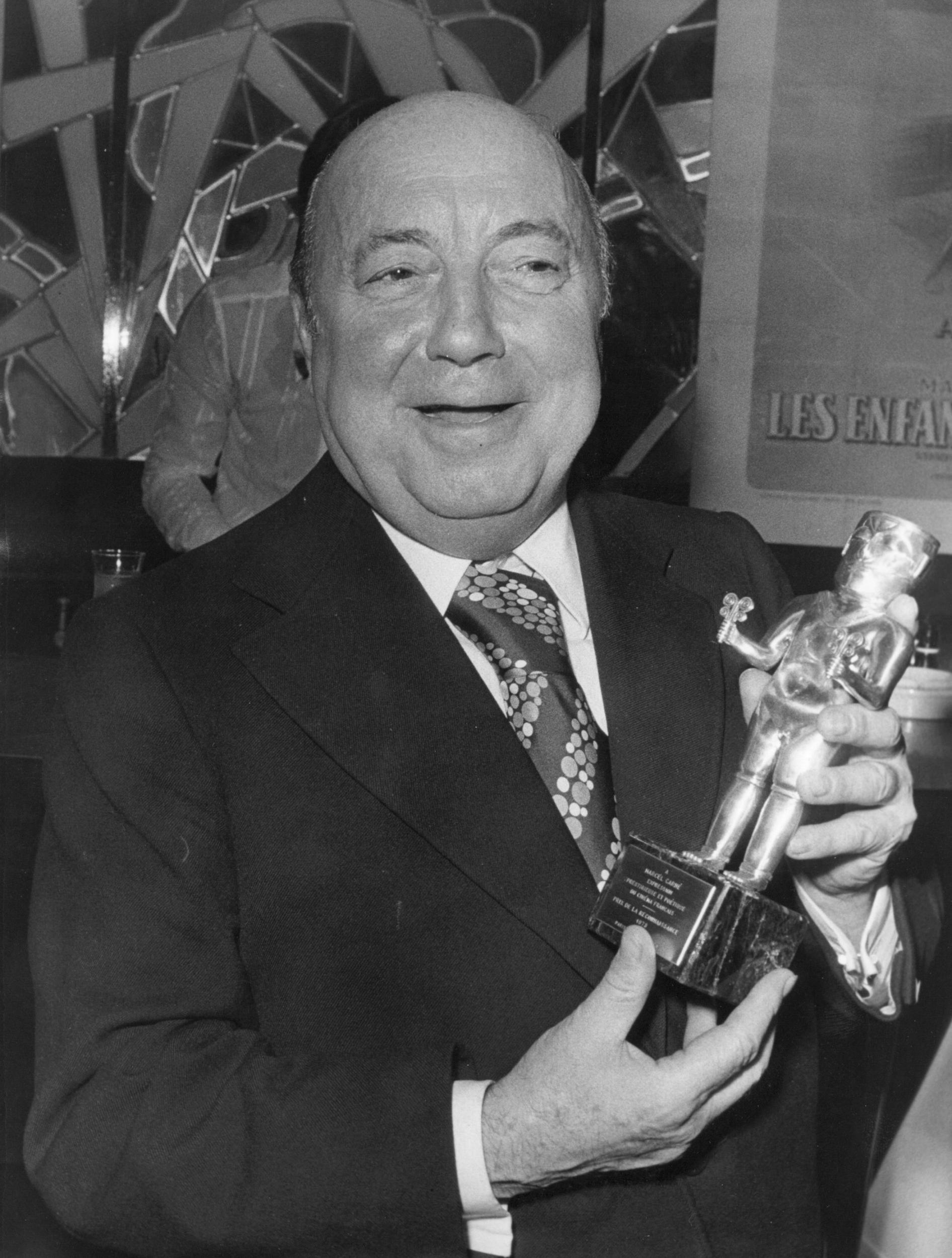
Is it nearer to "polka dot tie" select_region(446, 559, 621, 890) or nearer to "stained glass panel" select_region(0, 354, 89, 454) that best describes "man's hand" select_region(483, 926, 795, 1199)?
"polka dot tie" select_region(446, 559, 621, 890)

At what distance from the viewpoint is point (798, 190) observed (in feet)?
12.1

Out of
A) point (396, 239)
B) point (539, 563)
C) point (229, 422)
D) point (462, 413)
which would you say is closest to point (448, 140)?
point (396, 239)

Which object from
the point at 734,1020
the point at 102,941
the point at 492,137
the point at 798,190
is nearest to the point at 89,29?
the point at 798,190

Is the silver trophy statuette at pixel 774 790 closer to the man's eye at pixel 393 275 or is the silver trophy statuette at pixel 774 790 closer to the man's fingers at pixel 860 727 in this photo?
the man's fingers at pixel 860 727

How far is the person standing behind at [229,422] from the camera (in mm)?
3053

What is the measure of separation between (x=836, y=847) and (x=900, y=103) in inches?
124

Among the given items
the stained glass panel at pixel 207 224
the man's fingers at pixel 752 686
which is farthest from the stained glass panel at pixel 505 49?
the man's fingers at pixel 752 686

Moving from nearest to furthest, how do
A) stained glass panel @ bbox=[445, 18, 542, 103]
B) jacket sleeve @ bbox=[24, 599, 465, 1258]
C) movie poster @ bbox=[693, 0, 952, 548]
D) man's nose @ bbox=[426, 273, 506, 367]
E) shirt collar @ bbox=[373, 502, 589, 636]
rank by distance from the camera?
jacket sleeve @ bbox=[24, 599, 465, 1258], man's nose @ bbox=[426, 273, 506, 367], shirt collar @ bbox=[373, 502, 589, 636], movie poster @ bbox=[693, 0, 952, 548], stained glass panel @ bbox=[445, 18, 542, 103]

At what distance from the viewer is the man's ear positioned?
1418mm

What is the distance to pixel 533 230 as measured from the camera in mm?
1278

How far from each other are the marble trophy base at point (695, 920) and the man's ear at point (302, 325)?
664 mm

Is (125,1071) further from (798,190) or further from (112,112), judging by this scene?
(112,112)

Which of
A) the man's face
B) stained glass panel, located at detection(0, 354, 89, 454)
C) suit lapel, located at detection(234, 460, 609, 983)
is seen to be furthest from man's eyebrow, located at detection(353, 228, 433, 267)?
stained glass panel, located at detection(0, 354, 89, 454)

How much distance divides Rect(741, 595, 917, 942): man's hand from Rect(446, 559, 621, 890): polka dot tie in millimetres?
183
